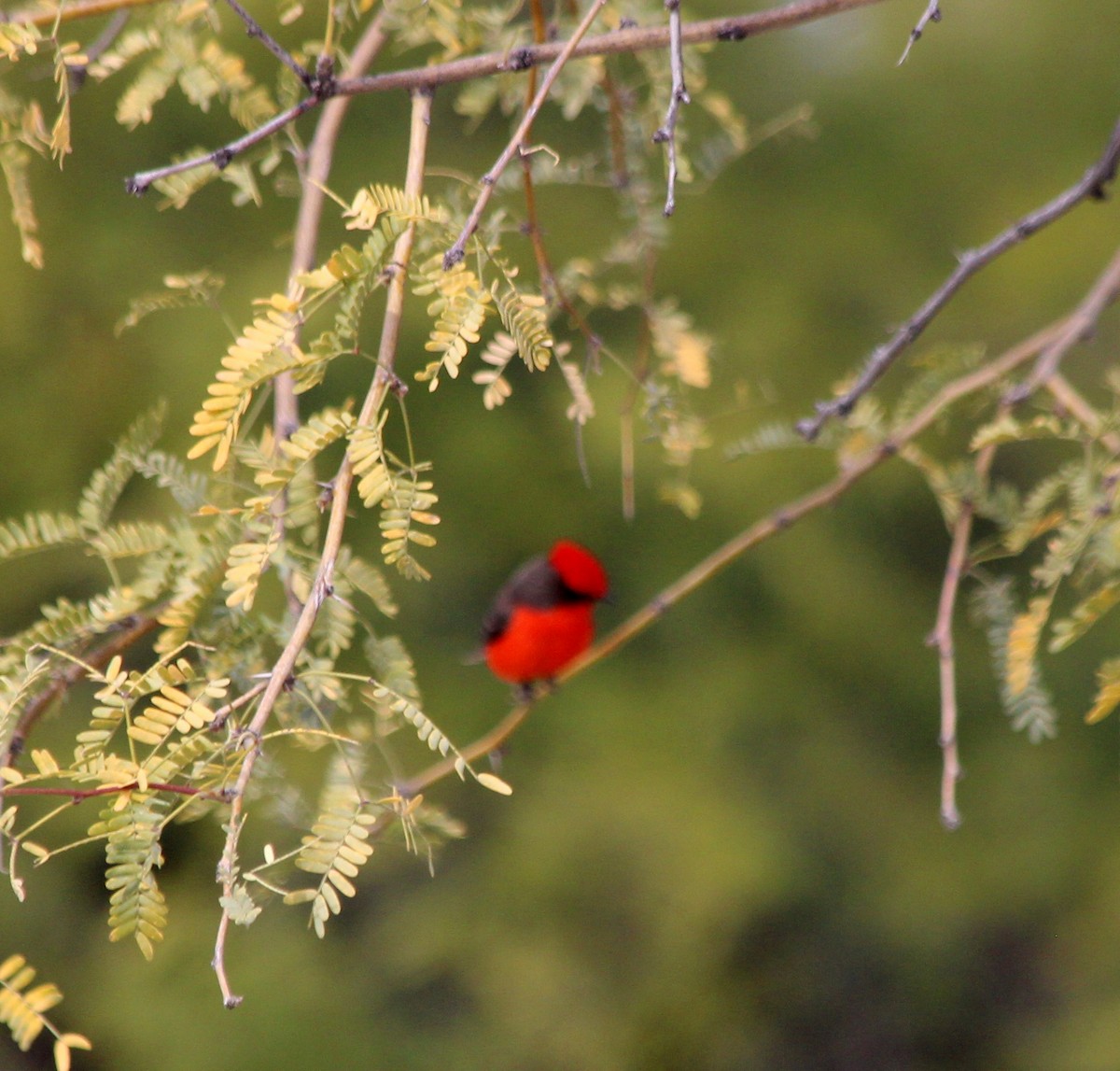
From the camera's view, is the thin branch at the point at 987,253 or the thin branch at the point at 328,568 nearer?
the thin branch at the point at 328,568

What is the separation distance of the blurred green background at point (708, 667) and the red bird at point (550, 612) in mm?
1080

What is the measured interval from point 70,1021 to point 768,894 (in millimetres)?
2509

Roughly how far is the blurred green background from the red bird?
108 centimetres

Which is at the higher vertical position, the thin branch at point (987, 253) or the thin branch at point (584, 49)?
the thin branch at point (584, 49)

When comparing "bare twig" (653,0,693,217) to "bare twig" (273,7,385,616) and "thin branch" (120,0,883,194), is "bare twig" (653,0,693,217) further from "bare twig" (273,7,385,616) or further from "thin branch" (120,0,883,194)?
"bare twig" (273,7,385,616)

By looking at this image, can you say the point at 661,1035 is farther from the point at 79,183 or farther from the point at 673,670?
the point at 79,183

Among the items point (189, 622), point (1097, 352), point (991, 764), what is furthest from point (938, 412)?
point (991, 764)

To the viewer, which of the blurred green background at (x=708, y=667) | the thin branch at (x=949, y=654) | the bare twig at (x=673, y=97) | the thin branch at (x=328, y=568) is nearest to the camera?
the thin branch at (x=328, y=568)

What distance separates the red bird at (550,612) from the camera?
137 inches

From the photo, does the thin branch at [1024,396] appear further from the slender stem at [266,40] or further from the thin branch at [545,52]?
the slender stem at [266,40]

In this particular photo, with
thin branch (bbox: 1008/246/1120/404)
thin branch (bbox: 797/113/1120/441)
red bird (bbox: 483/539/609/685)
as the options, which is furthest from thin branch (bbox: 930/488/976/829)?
red bird (bbox: 483/539/609/685)

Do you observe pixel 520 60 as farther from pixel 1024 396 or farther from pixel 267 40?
pixel 1024 396

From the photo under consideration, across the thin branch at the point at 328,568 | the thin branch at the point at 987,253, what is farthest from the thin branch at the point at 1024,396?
the thin branch at the point at 328,568

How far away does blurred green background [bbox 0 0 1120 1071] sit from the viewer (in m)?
4.86
